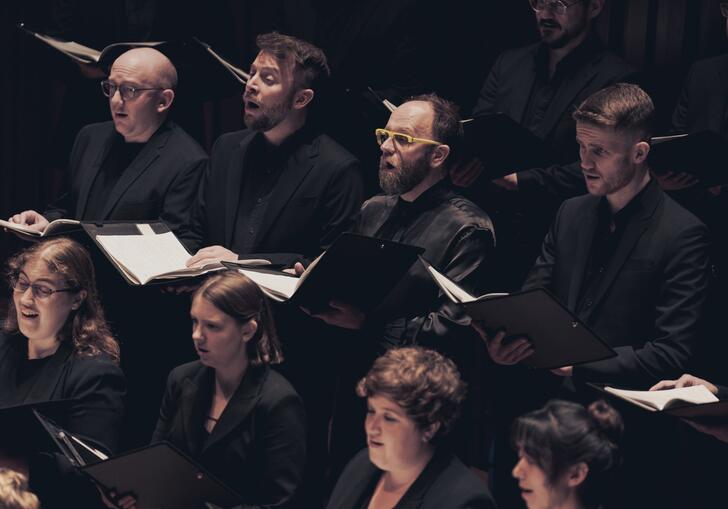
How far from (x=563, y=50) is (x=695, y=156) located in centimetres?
75

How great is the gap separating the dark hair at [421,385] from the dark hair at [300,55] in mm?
1235

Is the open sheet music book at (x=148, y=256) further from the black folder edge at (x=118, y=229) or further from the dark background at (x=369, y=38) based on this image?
the dark background at (x=369, y=38)

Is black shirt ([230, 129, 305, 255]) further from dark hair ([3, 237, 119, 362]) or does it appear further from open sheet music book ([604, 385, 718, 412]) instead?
Answer: open sheet music book ([604, 385, 718, 412])

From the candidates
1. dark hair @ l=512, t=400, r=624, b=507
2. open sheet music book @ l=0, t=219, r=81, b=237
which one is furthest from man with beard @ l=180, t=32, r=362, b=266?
dark hair @ l=512, t=400, r=624, b=507

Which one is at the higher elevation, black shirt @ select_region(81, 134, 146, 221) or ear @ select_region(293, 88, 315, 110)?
ear @ select_region(293, 88, 315, 110)

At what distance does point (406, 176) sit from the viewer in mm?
3451

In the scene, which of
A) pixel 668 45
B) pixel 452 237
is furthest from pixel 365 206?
pixel 668 45

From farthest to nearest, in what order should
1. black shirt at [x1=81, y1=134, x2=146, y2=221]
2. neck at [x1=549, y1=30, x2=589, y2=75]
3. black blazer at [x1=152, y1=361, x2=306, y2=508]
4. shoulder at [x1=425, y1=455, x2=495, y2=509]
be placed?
black shirt at [x1=81, y1=134, x2=146, y2=221]
neck at [x1=549, y1=30, x2=589, y2=75]
black blazer at [x1=152, y1=361, x2=306, y2=508]
shoulder at [x1=425, y1=455, x2=495, y2=509]

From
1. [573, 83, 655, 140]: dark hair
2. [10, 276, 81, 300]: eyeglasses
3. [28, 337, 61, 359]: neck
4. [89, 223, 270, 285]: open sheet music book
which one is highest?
[573, 83, 655, 140]: dark hair

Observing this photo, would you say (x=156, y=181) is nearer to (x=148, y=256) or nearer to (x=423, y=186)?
Result: (x=148, y=256)

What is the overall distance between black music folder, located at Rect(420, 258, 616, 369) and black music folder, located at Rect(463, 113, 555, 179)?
50 cm

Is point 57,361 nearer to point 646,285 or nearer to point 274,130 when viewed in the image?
point 274,130

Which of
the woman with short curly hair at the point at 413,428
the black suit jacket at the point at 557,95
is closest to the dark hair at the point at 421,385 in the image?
the woman with short curly hair at the point at 413,428

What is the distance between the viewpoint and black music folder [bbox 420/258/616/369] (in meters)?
2.72
